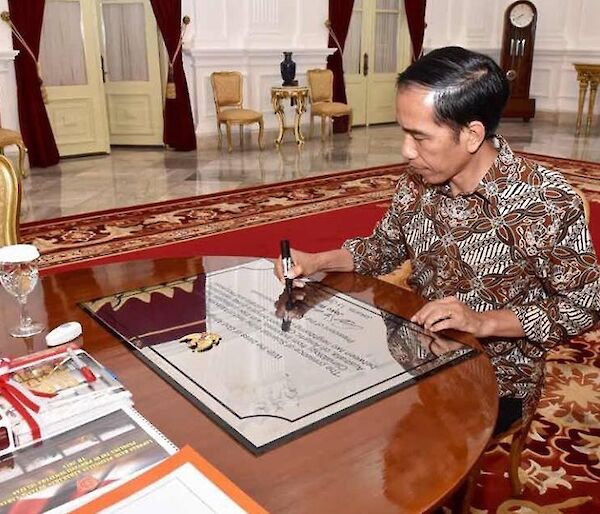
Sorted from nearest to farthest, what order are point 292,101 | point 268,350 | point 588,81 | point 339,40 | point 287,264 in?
point 268,350 < point 287,264 < point 292,101 < point 588,81 < point 339,40

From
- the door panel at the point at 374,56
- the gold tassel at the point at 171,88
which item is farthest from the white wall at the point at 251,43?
the door panel at the point at 374,56

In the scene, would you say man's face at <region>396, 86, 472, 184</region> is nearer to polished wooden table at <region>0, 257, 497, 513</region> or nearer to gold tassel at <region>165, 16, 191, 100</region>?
polished wooden table at <region>0, 257, 497, 513</region>

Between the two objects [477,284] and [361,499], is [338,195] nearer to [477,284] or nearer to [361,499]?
[477,284]

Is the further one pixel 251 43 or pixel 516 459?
pixel 251 43

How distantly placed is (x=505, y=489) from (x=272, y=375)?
1.17m

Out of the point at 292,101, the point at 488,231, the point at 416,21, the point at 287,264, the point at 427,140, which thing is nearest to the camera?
the point at 427,140

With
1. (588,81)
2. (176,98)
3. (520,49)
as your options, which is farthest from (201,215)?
(520,49)

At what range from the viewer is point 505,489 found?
77.6 inches

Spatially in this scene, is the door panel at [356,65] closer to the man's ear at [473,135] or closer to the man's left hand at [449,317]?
the man's ear at [473,135]

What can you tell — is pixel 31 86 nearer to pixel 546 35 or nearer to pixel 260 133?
pixel 260 133

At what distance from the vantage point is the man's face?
1.35 meters

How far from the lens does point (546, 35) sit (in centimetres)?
1055

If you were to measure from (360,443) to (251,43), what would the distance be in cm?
815

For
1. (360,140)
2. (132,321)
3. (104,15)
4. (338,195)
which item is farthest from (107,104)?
(132,321)
